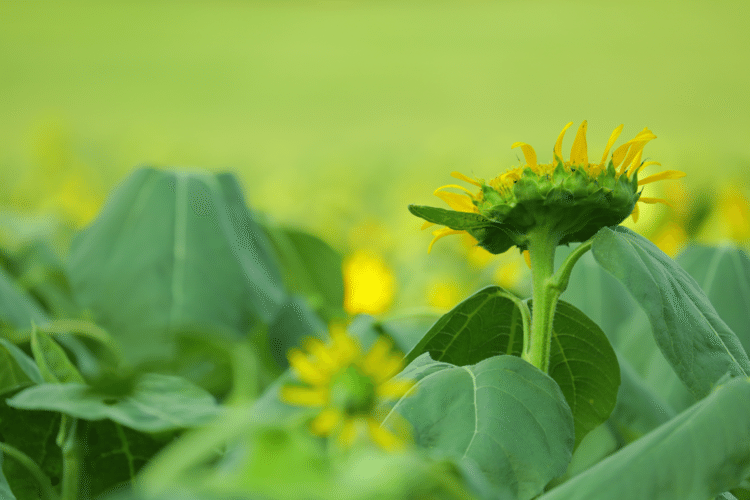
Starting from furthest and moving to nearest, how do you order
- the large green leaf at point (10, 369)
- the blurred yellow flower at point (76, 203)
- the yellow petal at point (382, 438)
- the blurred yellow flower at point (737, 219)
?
the blurred yellow flower at point (76, 203), the blurred yellow flower at point (737, 219), the large green leaf at point (10, 369), the yellow petal at point (382, 438)

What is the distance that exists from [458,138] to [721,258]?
0.98 metres

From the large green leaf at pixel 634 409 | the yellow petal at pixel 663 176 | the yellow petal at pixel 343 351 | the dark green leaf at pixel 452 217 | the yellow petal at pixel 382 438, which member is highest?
the yellow petal at pixel 663 176

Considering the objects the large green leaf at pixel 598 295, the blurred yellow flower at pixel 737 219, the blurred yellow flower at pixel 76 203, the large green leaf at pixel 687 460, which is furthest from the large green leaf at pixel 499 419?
the blurred yellow flower at pixel 76 203

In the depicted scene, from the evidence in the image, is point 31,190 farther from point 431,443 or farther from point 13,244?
point 431,443

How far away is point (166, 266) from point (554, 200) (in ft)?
0.70

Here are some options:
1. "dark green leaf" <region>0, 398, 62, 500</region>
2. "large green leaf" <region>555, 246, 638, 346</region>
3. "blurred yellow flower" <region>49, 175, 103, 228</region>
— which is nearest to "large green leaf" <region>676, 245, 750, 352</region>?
"large green leaf" <region>555, 246, 638, 346</region>

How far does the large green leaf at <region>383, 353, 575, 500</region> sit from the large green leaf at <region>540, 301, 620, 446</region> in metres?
0.04

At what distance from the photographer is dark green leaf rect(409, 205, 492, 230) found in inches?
6.3

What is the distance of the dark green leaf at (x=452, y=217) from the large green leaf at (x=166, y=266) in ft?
0.51

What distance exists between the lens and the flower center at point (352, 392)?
10 centimetres

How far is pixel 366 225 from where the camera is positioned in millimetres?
664

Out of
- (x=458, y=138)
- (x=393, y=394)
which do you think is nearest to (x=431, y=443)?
(x=393, y=394)

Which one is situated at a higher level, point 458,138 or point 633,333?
point 458,138

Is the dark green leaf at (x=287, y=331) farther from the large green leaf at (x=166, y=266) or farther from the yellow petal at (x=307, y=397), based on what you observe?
the yellow petal at (x=307, y=397)
